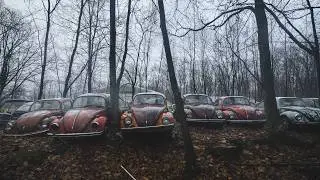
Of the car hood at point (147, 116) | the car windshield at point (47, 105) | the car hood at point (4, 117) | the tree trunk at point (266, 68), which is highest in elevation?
the tree trunk at point (266, 68)

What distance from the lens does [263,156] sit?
24.9 ft

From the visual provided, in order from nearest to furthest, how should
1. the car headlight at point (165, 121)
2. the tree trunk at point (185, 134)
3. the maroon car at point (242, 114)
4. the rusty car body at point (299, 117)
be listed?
the tree trunk at point (185, 134) → the car headlight at point (165, 121) → the rusty car body at point (299, 117) → the maroon car at point (242, 114)

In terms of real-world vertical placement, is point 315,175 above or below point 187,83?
below

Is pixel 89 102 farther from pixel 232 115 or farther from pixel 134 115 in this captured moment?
pixel 232 115

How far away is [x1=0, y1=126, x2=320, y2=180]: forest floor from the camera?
21.1 ft

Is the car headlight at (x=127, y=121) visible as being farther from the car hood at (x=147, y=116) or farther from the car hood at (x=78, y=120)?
the car hood at (x=78, y=120)

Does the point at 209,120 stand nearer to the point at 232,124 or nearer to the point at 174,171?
the point at 232,124

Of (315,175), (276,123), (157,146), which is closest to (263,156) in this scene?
(315,175)

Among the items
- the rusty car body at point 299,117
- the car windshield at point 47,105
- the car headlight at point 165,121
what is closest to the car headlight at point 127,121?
the car headlight at point 165,121

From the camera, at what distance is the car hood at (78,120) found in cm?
789

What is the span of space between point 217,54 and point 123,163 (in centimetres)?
2902

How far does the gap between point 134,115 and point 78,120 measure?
5.77 feet

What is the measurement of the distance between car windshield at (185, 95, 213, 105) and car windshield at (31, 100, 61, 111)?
596 cm

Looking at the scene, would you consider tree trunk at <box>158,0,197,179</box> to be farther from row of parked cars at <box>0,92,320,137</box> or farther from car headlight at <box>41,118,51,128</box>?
car headlight at <box>41,118,51,128</box>
